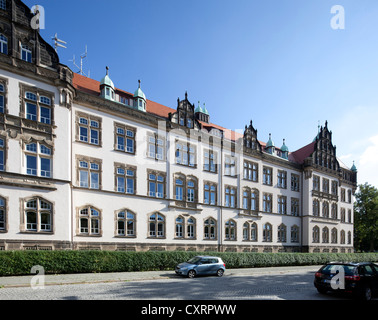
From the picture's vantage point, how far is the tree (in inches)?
2224

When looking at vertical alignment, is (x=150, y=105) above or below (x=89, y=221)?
above

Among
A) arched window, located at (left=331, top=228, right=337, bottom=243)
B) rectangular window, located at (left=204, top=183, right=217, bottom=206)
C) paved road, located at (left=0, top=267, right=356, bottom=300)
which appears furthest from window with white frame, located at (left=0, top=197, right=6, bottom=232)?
arched window, located at (left=331, top=228, right=337, bottom=243)

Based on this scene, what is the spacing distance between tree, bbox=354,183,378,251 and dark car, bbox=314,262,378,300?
2034 inches

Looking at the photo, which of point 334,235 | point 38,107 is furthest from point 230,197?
point 334,235

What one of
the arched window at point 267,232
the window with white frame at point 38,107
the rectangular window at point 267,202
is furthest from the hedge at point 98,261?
the window with white frame at point 38,107

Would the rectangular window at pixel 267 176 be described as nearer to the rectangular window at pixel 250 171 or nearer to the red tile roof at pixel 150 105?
the rectangular window at pixel 250 171

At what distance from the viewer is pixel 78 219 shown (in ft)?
73.3

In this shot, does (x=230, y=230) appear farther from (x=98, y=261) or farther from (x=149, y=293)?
(x=149, y=293)

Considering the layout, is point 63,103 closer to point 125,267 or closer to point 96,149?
point 96,149

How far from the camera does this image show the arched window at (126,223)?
80.8 ft

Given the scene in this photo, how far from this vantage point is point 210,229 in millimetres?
30672

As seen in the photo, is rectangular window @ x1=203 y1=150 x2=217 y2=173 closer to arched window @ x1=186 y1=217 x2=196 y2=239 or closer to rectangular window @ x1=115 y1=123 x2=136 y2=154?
arched window @ x1=186 y1=217 x2=196 y2=239

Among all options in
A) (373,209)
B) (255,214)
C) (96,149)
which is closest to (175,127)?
(96,149)

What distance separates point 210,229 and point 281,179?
14.5 metres
